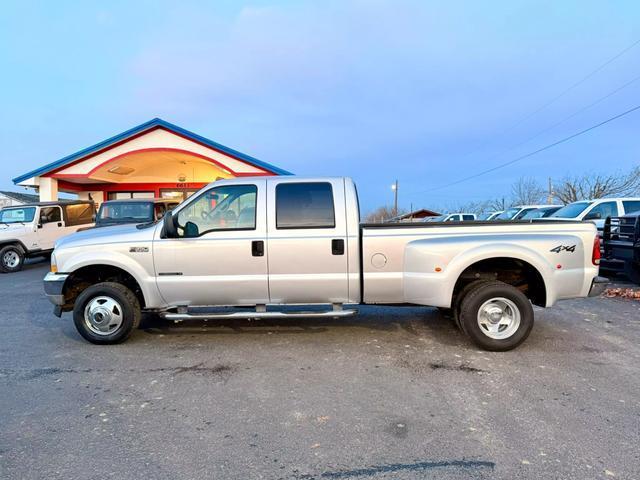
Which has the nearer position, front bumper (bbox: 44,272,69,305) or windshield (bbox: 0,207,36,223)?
front bumper (bbox: 44,272,69,305)

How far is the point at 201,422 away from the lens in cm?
320

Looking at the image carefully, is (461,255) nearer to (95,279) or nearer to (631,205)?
(95,279)

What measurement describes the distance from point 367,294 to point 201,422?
2.36 metres

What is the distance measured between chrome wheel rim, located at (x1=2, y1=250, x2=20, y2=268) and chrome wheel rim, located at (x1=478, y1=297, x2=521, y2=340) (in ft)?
43.2

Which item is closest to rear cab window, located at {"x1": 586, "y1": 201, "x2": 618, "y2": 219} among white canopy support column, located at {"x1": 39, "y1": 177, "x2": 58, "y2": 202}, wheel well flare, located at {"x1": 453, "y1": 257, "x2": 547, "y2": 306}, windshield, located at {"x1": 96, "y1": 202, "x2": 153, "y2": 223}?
wheel well flare, located at {"x1": 453, "y1": 257, "x2": 547, "y2": 306}

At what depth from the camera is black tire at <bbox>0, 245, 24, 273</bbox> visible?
11852 mm

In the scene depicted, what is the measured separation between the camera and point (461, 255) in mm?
4605

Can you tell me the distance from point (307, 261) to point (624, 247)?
24.6ft

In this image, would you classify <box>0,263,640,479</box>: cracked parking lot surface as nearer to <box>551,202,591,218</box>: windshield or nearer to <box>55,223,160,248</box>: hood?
<box>55,223,160,248</box>: hood

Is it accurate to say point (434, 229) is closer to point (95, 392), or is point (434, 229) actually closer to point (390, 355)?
point (390, 355)

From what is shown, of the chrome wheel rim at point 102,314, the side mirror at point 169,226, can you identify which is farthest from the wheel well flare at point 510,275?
the chrome wheel rim at point 102,314

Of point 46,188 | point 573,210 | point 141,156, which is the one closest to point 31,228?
point 46,188

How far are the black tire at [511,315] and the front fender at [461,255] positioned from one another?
0.86 ft

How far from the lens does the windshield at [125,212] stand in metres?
11.9
